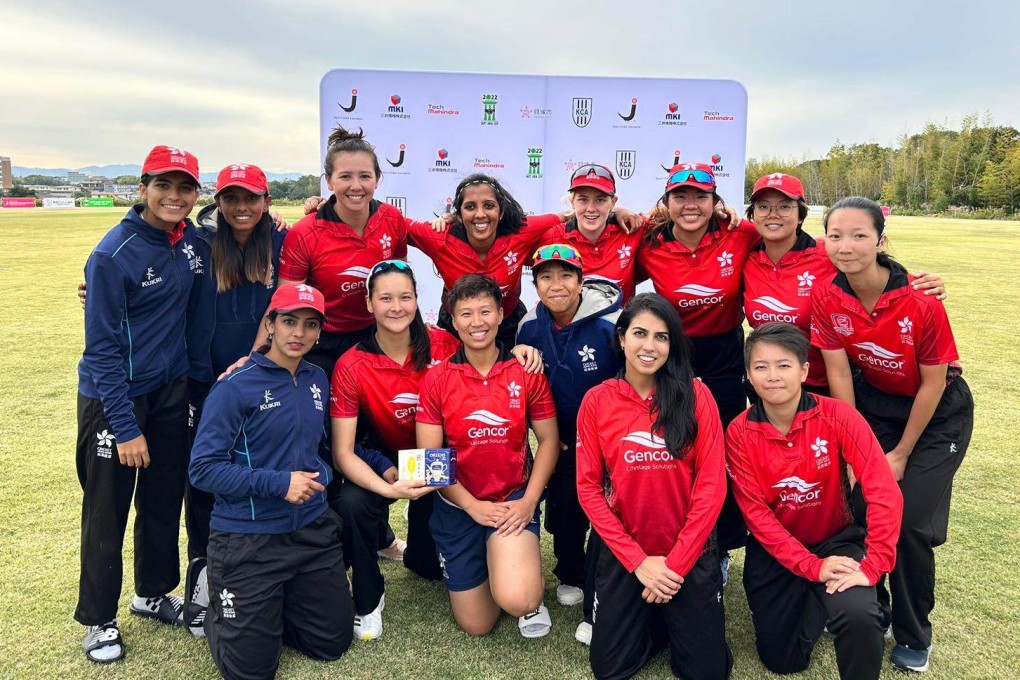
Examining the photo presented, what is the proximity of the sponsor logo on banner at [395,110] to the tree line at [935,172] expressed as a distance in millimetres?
46981

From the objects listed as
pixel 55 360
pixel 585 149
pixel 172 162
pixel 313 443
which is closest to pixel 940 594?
pixel 313 443

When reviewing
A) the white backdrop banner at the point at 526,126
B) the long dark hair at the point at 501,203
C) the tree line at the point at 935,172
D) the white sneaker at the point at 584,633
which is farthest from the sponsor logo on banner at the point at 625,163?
the tree line at the point at 935,172

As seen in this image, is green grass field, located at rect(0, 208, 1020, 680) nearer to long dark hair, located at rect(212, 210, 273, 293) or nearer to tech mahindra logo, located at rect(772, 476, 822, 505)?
tech mahindra logo, located at rect(772, 476, 822, 505)

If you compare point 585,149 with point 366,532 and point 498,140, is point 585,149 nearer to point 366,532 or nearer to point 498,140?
point 498,140

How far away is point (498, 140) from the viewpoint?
7.72 meters

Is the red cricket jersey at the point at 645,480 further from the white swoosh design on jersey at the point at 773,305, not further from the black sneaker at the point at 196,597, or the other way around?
the black sneaker at the point at 196,597

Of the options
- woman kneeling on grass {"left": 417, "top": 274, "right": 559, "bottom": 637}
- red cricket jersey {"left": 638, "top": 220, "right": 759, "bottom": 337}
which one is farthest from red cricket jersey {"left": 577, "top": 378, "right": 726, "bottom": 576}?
red cricket jersey {"left": 638, "top": 220, "right": 759, "bottom": 337}

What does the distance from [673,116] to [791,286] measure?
4.45 m

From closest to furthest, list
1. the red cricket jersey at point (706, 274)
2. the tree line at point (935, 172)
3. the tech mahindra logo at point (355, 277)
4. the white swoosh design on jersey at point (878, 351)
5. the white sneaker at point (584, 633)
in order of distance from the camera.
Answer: the white swoosh design on jersey at point (878, 351)
the white sneaker at point (584, 633)
the red cricket jersey at point (706, 274)
the tech mahindra logo at point (355, 277)
the tree line at point (935, 172)

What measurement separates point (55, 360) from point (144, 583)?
7.38 meters

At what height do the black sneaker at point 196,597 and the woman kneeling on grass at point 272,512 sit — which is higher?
the woman kneeling on grass at point 272,512

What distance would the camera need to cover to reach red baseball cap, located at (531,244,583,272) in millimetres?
3686

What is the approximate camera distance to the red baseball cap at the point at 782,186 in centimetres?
368

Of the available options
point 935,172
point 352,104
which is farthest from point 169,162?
point 935,172
